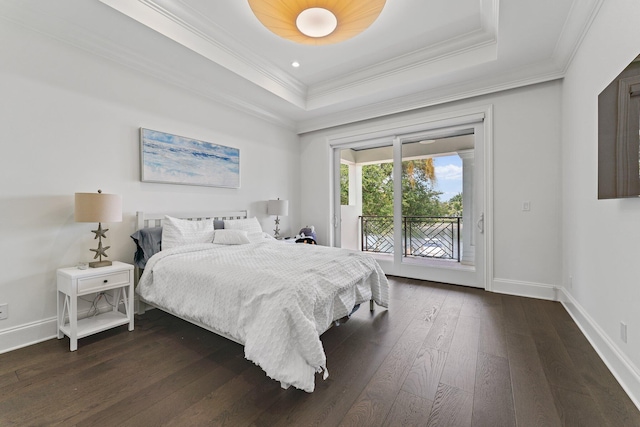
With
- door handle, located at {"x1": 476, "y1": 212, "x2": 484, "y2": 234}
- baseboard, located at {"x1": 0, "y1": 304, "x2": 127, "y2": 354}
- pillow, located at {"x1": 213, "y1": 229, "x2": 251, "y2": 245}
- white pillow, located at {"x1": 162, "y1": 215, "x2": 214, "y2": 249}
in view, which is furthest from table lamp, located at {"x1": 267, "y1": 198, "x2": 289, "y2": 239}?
door handle, located at {"x1": 476, "y1": 212, "x2": 484, "y2": 234}

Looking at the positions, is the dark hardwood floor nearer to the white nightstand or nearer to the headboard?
the white nightstand

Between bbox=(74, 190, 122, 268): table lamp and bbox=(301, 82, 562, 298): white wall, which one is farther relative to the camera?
bbox=(301, 82, 562, 298): white wall

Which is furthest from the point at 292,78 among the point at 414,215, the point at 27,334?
the point at 27,334

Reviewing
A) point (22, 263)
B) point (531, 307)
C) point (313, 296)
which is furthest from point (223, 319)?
point (531, 307)

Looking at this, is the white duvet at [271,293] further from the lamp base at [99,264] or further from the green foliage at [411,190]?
the green foliage at [411,190]

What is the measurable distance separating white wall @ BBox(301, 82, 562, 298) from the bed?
1860 mm

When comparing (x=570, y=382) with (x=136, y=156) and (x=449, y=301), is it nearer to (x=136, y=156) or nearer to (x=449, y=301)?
(x=449, y=301)

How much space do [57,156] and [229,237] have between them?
5.54 ft

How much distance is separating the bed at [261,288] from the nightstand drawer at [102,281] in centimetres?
20

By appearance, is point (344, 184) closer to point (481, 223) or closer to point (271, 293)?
point (481, 223)

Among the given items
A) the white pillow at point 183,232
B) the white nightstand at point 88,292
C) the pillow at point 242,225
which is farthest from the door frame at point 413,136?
the white nightstand at point 88,292

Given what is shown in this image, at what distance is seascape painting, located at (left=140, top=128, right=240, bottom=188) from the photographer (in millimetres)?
3068

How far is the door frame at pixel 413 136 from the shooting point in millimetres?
3611

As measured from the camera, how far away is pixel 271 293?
177 centimetres
